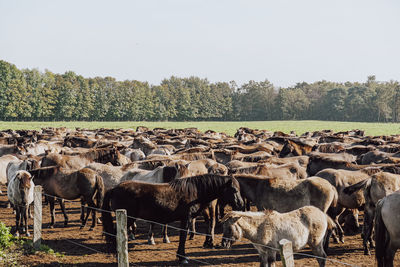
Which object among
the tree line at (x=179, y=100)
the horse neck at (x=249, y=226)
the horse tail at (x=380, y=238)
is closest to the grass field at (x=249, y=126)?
the tree line at (x=179, y=100)

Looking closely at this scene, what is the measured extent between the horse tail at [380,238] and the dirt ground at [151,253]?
975 mm

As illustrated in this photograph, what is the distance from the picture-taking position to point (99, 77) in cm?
12800

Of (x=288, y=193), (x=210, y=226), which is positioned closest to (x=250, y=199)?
(x=288, y=193)

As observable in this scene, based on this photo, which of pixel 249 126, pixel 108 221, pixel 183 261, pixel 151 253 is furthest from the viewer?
pixel 249 126

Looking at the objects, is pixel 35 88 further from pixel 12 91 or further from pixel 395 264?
pixel 395 264

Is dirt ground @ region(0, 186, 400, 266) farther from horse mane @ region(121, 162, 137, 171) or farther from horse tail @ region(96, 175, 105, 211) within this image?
horse mane @ region(121, 162, 137, 171)

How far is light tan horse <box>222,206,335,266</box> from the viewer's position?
6.85 metres

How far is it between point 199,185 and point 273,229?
227cm

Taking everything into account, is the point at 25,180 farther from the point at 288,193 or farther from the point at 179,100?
the point at 179,100

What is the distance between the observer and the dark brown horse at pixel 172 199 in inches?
332

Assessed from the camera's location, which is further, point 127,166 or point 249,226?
point 127,166

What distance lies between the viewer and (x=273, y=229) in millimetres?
7066

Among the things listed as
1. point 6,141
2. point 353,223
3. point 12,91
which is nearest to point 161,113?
point 12,91

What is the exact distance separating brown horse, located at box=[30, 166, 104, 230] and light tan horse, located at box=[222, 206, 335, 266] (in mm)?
5477
